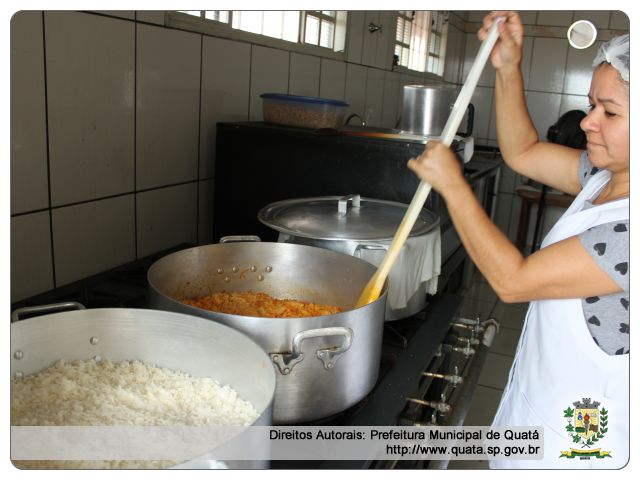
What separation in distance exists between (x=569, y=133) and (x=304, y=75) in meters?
2.58

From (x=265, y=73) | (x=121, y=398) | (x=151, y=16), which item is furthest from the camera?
(x=265, y=73)

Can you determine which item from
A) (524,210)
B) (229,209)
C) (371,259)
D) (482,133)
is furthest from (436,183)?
(482,133)

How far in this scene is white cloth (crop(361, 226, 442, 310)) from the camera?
4.31 feet

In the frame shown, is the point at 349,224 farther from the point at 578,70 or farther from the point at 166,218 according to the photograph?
the point at 578,70

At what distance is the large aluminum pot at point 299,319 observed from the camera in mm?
854

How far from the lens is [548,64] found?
5430 millimetres

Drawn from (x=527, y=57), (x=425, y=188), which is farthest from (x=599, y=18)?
(x=425, y=188)

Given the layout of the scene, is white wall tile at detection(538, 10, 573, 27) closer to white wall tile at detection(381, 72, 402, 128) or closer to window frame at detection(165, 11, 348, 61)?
white wall tile at detection(381, 72, 402, 128)

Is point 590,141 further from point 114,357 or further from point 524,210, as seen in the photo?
point 524,210

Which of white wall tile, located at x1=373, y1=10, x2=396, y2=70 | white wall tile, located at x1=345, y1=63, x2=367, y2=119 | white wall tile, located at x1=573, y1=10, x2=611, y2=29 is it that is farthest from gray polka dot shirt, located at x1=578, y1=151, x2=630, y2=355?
white wall tile, located at x1=573, y1=10, x2=611, y2=29

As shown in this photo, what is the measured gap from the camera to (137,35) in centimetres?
144

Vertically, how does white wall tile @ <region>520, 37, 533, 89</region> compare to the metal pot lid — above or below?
above

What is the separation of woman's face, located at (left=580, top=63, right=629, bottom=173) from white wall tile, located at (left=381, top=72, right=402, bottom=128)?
2.61 m

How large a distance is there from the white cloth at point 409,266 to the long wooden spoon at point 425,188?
20 centimetres
